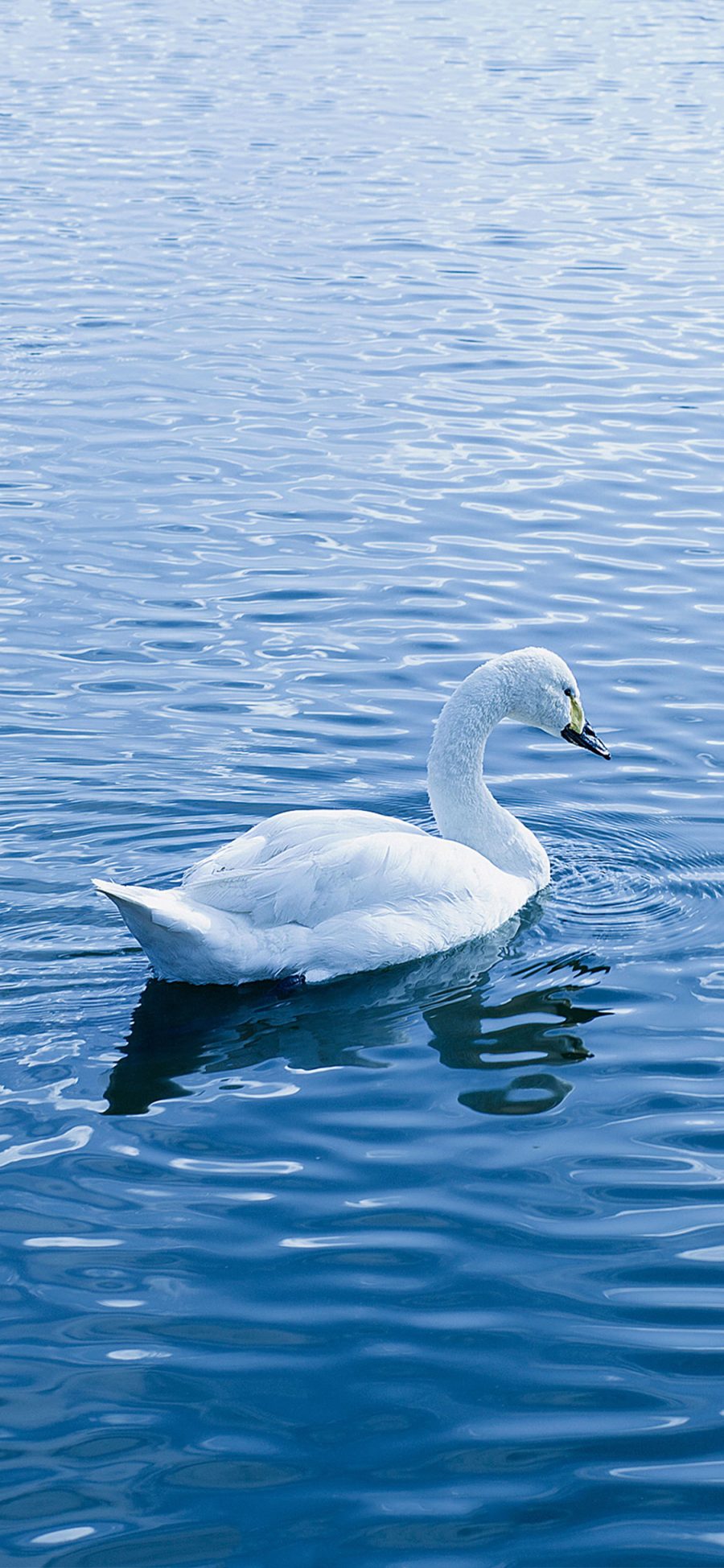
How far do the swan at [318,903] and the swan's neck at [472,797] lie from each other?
5.0 inches

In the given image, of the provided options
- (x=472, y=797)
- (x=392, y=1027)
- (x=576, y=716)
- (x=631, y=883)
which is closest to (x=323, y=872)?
(x=392, y=1027)

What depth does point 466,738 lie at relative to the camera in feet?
28.9

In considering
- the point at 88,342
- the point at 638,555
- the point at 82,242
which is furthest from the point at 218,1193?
the point at 82,242

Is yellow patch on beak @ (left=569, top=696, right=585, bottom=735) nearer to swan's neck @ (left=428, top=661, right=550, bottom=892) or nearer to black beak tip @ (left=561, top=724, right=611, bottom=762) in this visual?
black beak tip @ (left=561, top=724, right=611, bottom=762)

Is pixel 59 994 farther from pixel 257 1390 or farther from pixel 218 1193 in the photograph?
pixel 257 1390

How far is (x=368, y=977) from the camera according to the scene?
25.8 ft

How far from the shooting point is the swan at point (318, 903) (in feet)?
24.3

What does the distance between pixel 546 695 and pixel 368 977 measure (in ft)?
5.92

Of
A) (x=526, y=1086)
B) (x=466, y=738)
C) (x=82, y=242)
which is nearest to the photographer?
(x=526, y=1086)

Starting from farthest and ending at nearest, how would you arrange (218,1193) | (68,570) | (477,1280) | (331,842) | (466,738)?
(68,570), (466,738), (331,842), (218,1193), (477,1280)

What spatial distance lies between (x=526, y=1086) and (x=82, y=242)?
1625 centimetres

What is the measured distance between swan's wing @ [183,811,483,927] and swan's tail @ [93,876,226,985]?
0.18 meters

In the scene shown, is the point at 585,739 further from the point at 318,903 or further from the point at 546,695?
the point at 318,903

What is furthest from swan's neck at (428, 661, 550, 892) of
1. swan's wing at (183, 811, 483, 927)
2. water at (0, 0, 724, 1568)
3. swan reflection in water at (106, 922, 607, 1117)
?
swan reflection in water at (106, 922, 607, 1117)
